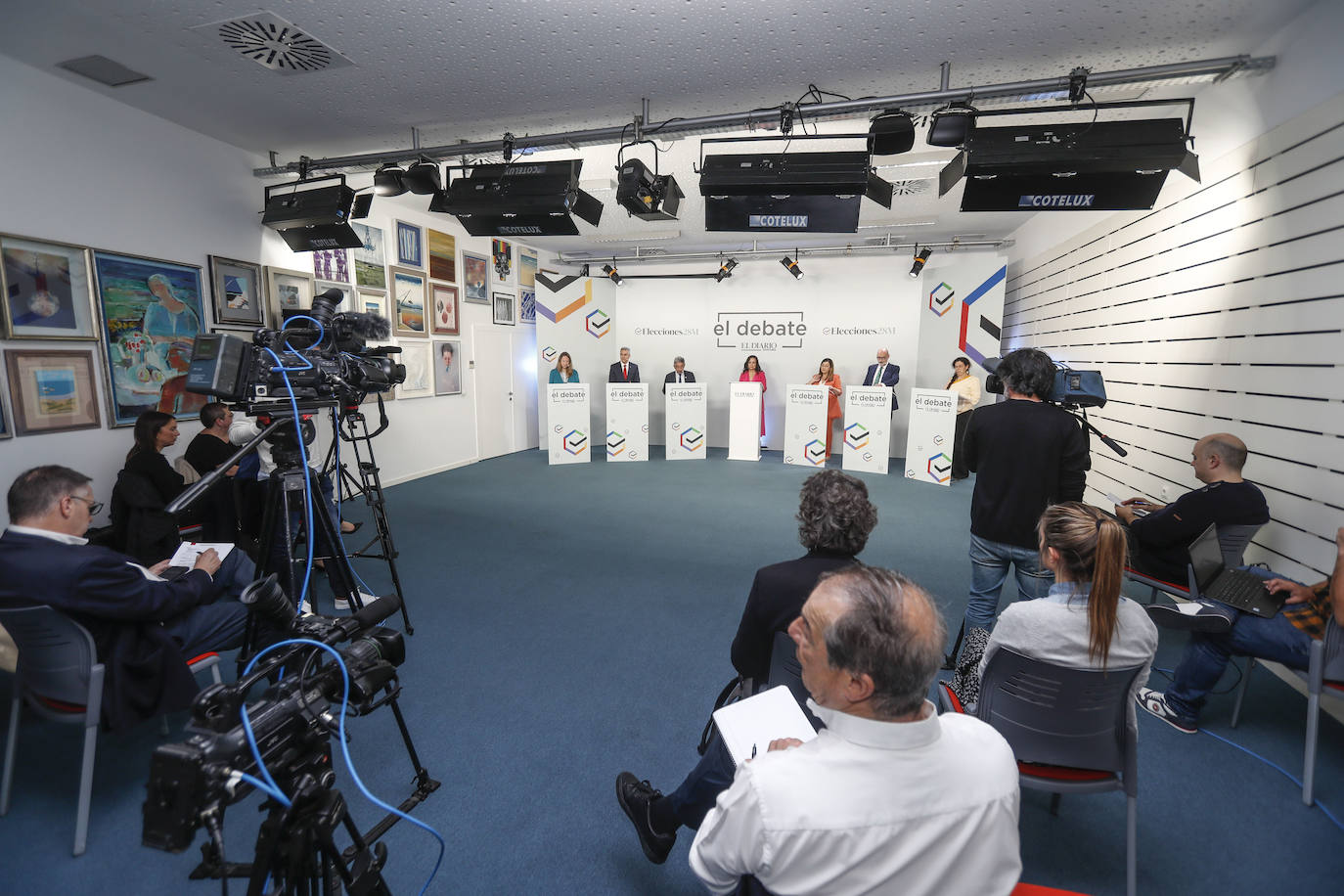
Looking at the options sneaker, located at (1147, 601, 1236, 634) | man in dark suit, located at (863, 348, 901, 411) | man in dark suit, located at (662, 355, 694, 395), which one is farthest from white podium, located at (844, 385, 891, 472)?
sneaker, located at (1147, 601, 1236, 634)

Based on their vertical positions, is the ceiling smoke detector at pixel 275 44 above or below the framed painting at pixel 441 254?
above

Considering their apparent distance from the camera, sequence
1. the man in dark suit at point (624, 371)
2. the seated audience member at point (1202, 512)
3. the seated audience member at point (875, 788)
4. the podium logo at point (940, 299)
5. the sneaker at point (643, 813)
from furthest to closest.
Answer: the man in dark suit at point (624, 371) < the podium logo at point (940, 299) < the seated audience member at point (1202, 512) < the sneaker at point (643, 813) < the seated audience member at point (875, 788)

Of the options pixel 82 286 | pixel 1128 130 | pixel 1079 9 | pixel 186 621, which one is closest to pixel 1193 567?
pixel 1128 130

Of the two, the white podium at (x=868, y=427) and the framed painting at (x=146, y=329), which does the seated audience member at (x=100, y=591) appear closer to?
the framed painting at (x=146, y=329)

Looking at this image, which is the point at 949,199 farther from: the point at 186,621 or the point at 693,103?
the point at 186,621

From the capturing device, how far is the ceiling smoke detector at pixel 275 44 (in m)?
2.84

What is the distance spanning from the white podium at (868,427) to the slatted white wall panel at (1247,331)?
8.62ft

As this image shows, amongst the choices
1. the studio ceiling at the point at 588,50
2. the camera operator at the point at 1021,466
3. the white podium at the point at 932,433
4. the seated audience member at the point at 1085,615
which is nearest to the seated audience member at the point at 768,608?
the seated audience member at the point at 1085,615

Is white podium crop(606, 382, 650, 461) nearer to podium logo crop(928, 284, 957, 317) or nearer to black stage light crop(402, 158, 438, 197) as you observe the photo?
black stage light crop(402, 158, 438, 197)

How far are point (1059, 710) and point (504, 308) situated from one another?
26.7 feet

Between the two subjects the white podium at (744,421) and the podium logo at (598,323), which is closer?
the white podium at (744,421)

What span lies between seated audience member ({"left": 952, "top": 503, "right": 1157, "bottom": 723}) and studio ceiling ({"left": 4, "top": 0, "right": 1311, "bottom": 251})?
98.9 inches

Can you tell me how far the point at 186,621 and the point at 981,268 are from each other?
347 inches

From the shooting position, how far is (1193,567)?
252cm
